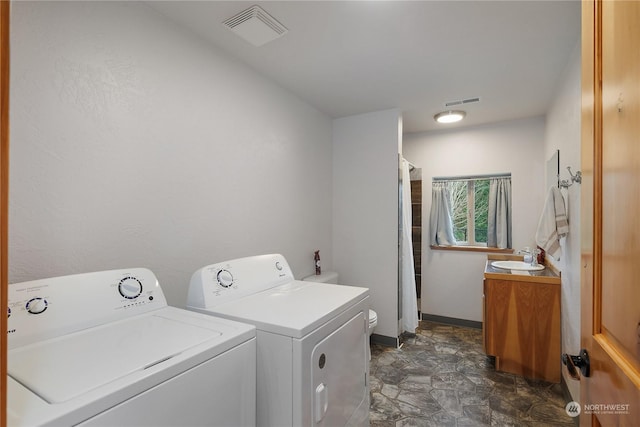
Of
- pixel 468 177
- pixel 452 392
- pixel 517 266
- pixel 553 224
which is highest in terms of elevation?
pixel 468 177

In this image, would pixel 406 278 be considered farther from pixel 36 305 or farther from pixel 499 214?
pixel 36 305

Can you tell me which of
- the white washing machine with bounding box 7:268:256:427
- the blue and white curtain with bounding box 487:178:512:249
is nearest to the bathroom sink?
the blue and white curtain with bounding box 487:178:512:249

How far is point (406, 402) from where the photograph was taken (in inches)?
86.2

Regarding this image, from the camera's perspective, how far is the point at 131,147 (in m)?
1.53

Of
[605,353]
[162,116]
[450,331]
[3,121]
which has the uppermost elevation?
[162,116]

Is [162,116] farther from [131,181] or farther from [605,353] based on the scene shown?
[605,353]

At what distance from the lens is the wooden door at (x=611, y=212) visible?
0.59 m

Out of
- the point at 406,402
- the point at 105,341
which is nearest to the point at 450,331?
the point at 406,402

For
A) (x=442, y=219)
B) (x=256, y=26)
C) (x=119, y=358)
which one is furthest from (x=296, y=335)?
(x=442, y=219)

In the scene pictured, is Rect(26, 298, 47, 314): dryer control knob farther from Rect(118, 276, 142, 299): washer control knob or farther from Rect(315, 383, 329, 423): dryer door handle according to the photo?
Rect(315, 383, 329, 423): dryer door handle

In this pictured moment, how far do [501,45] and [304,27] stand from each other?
1294 millimetres

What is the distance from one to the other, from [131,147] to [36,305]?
2.70ft

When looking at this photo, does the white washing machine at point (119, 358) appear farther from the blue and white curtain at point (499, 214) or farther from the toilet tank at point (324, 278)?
the blue and white curtain at point (499, 214)

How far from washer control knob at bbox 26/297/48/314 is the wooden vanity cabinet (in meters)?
2.90
